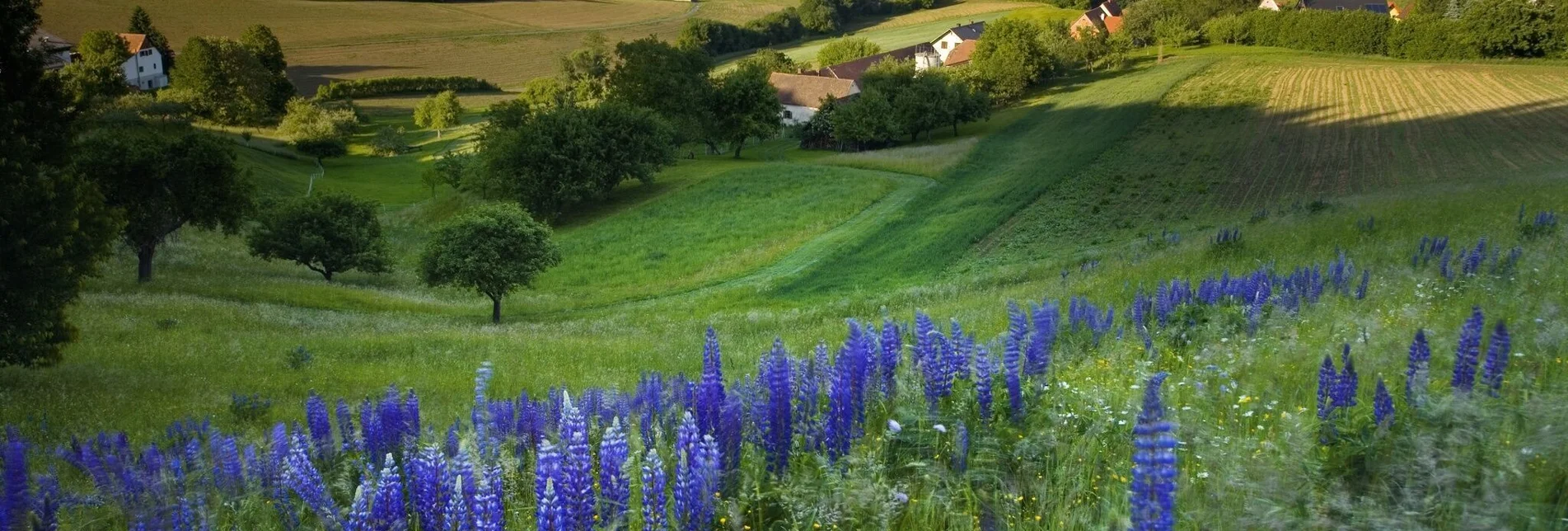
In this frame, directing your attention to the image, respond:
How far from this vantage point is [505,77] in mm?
114500

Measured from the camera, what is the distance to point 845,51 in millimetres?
124312

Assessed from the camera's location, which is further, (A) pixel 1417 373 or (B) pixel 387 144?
(B) pixel 387 144

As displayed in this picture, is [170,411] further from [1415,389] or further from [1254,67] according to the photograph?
[1254,67]

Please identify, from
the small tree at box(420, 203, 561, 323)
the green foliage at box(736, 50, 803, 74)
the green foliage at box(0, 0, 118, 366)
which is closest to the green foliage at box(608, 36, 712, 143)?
the green foliage at box(736, 50, 803, 74)

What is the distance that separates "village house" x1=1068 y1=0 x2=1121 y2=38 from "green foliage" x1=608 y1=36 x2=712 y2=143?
5319cm

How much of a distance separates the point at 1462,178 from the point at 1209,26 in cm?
7538

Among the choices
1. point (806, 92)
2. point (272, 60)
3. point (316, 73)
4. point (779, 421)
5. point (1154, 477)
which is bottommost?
point (779, 421)

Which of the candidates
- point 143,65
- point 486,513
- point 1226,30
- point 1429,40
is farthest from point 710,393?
point 143,65

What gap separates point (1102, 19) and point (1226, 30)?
28.6m

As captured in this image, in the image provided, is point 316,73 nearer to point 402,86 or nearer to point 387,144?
point 402,86

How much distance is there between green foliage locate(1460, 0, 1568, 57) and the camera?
68.8 metres

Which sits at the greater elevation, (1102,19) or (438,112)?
(1102,19)

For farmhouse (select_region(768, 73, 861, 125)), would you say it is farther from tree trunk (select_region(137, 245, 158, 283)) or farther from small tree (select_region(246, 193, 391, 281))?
tree trunk (select_region(137, 245, 158, 283))

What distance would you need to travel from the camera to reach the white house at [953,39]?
121438mm
